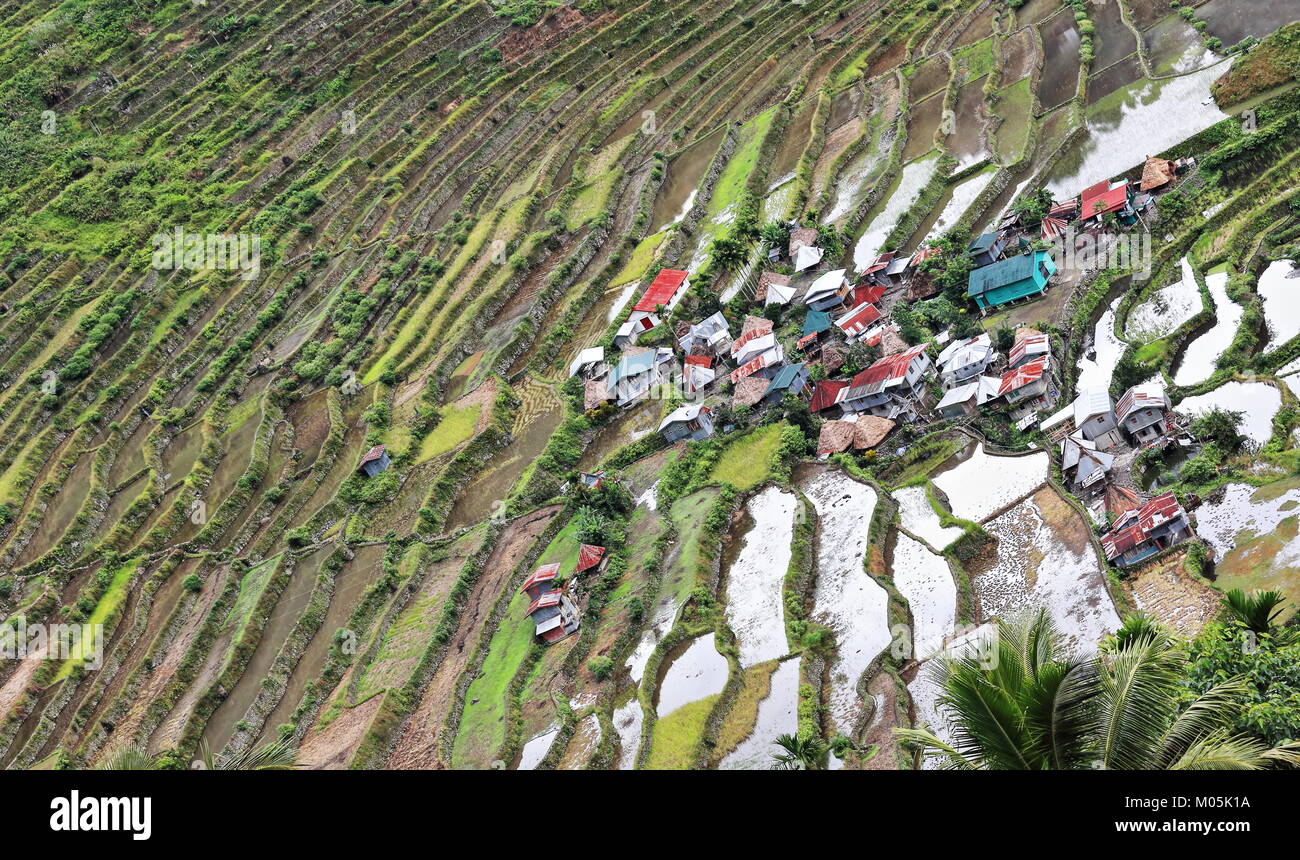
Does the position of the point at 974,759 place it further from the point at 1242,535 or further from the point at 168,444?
the point at 168,444

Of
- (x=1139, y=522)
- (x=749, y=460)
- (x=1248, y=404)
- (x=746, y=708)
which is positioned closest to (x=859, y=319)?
(x=749, y=460)

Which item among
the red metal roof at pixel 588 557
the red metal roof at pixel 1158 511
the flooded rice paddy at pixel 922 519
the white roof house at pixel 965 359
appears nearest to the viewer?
the red metal roof at pixel 1158 511

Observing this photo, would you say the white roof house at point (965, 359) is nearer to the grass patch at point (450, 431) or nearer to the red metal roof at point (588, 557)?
the red metal roof at point (588, 557)

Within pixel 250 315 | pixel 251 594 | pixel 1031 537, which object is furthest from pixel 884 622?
pixel 250 315

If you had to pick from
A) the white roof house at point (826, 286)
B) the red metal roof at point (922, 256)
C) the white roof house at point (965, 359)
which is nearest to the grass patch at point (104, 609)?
the white roof house at point (826, 286)

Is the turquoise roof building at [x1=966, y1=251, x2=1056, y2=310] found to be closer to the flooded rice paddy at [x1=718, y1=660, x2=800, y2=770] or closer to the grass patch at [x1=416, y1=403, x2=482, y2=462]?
the flooded rice paddy at [x1=718, y1=660, x2=800, y2=770]
